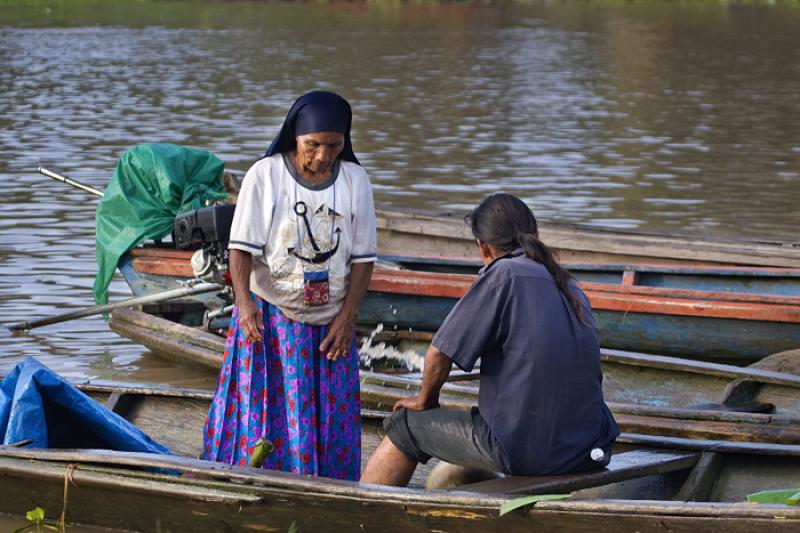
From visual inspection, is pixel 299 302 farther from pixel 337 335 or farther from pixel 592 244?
pixel 592 244

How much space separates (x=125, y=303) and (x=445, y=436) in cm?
336

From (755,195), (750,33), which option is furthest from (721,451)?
(750,33)

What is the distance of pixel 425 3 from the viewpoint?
3928 centimetres

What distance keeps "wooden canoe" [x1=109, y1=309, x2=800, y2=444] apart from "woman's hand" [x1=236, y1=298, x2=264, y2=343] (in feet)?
Result: 4.14

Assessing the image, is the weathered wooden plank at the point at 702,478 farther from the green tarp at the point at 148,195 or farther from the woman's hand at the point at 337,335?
the green tarp at the point at 148,195

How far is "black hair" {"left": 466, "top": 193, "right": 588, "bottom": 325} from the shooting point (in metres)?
3.71

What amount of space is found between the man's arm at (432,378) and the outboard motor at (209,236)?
2074mm

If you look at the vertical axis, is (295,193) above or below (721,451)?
above

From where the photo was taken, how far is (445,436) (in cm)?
391

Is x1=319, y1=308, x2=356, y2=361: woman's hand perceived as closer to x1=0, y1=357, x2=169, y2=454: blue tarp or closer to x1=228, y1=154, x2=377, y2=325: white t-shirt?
x1=228, y1=154, x2=377, y2=325: white t-shirt

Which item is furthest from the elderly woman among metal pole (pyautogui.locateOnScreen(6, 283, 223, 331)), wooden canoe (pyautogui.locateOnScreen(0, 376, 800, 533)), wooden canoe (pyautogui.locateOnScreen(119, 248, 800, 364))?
wooden canoe (pyautogui.locateOnScreen(119, 248, 800, 364))

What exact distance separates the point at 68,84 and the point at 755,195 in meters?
11.9

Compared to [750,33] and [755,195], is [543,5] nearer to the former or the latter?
[750,33]

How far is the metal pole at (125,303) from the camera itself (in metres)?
6.36
